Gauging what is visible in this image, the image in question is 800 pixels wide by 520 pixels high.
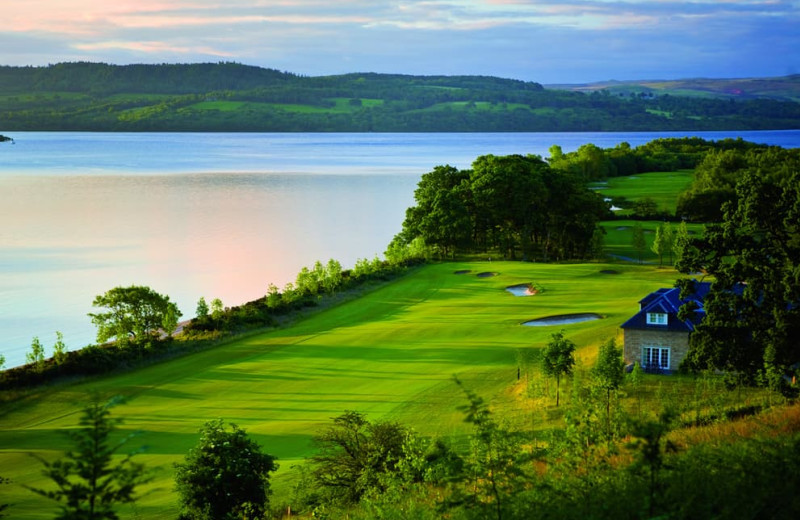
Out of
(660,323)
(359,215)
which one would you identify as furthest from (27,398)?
(359,215)

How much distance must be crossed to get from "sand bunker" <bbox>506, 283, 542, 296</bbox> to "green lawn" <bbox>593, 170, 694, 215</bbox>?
39384 mm

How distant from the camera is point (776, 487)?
10.9 m

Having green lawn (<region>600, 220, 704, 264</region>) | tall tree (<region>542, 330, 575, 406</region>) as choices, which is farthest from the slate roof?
green lawn (<region>600, 220, 704, 264</region>)

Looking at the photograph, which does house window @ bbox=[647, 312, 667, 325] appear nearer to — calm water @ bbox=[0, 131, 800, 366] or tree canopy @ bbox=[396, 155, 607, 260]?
calm water @ bbox=[0, 131, 800, 366]

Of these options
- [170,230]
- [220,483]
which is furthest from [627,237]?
[220,483]

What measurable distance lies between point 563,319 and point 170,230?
52.8 metres

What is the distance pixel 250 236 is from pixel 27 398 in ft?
161

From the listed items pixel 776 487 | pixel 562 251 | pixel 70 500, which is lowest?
pixel 562 251

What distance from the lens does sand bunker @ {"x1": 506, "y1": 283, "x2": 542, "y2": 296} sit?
51250 millimetres

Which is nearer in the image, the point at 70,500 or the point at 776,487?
the point at 70,500

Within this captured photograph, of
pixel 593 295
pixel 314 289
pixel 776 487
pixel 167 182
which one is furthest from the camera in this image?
pixel 167 182

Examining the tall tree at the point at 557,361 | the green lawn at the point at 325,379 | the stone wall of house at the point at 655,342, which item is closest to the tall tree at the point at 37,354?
the green lawn at the point at 325,379

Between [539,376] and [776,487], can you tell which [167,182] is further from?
[776,487]

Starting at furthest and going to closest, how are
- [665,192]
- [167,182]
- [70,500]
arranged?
[167,182], [665,192], [70,500]
